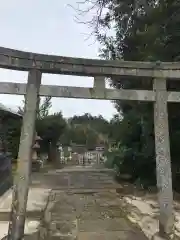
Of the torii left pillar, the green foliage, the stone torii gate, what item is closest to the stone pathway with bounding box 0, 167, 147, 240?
the torii left pillar

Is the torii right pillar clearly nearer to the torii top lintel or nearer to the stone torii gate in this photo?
the stone torii gate

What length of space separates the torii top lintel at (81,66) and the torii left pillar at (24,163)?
192 mm

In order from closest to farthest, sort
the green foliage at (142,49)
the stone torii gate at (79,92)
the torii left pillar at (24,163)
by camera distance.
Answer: the torii left pillar at (24,163)
the stone torii gate at (79,92)
the green foliage at (142,49)

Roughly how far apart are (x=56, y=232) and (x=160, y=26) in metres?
6.17

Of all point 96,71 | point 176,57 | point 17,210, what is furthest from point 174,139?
point 17,210

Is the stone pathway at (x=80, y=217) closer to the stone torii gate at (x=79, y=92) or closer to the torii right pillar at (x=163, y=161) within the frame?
the torii right pillar at (x=163, y=161)

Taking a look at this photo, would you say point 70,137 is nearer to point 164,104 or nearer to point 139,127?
point 139,127

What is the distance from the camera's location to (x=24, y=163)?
4883mm

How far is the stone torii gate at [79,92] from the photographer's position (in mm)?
4859

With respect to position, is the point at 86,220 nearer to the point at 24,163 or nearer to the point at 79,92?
the point at 24,163

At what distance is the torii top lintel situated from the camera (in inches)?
Result: 195

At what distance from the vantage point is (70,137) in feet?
113

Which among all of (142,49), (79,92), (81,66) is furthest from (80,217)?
(142,49)

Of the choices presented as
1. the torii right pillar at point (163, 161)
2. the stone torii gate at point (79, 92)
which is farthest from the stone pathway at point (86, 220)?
the stone torii gate at point (79, 92)
